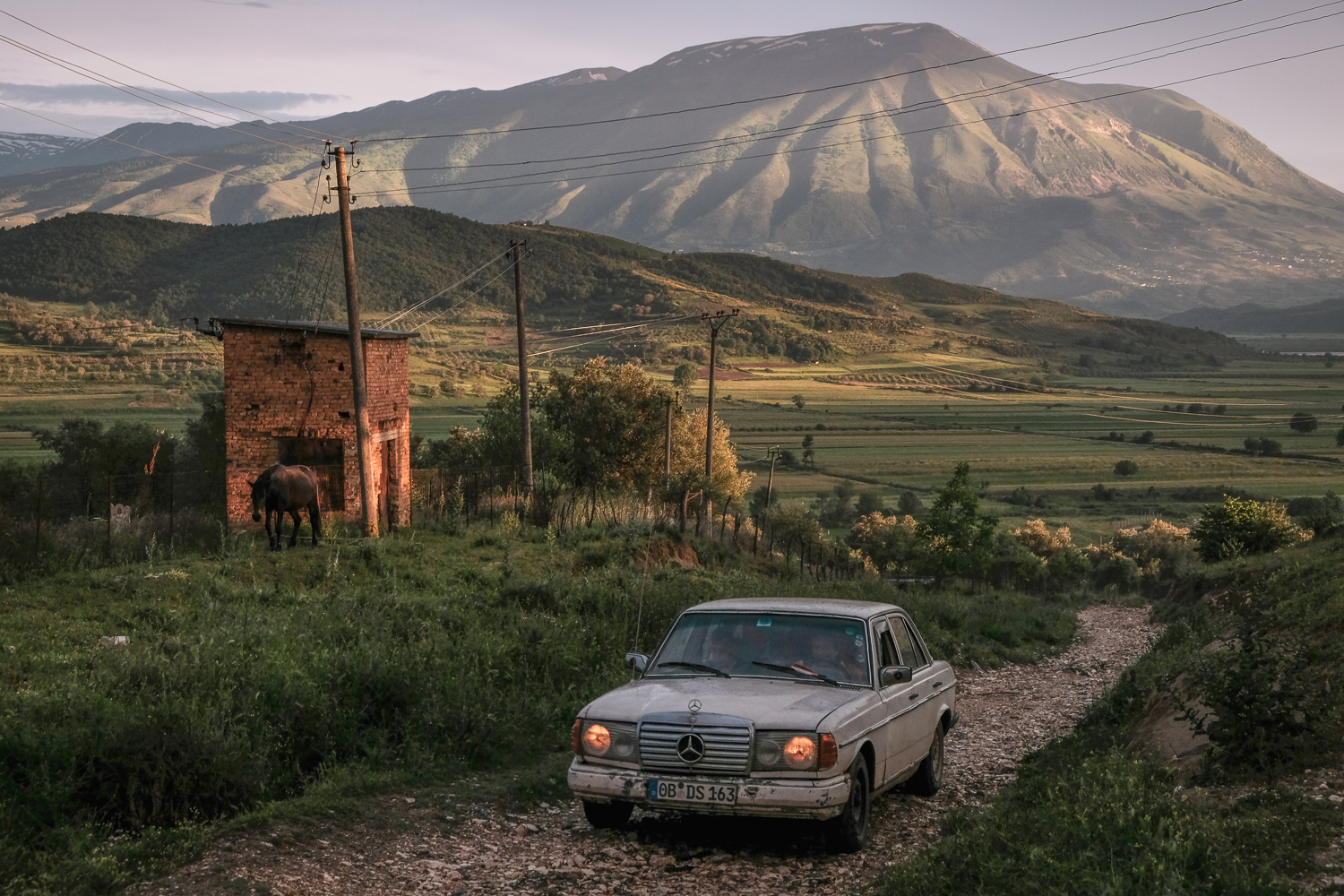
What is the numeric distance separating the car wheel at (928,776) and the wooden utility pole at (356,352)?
59.2 feet

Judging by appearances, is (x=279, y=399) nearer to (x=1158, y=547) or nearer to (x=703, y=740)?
(x=703, y=740)

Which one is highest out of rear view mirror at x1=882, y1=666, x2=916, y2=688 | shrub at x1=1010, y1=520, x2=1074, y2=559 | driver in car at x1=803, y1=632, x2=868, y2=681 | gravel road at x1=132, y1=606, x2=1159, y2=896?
driver in car at x1=803, y1=632, x2=868, y2=681

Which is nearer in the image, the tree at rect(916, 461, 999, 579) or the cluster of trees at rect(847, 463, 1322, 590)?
the cluster of trees at rect(847, 463, 1322, 590)

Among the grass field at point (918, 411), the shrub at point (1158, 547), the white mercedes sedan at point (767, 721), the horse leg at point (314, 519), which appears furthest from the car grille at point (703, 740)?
the shrub at point (1158, 547)

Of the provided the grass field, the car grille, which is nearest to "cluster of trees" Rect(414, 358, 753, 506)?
the grass field

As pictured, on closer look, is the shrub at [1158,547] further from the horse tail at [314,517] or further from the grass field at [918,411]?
the horse tail at [314,517]

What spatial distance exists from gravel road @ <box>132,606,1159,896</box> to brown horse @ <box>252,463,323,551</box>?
16.2m

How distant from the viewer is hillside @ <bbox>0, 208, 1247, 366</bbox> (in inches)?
4936

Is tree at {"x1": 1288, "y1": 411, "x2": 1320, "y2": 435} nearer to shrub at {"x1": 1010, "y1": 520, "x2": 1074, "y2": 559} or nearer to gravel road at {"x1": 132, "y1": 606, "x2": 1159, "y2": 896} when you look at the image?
shrub at {"x1": 1010, "y1": 520, "x2": 1074, "y2": 559}

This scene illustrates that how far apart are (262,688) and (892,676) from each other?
18.2 feet

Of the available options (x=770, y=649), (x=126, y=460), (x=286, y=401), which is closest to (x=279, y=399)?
(x=286, y=401)

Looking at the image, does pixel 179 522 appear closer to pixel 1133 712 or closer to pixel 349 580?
pixel 349 580

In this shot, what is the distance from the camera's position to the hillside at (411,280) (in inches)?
4936

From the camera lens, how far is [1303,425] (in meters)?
128
